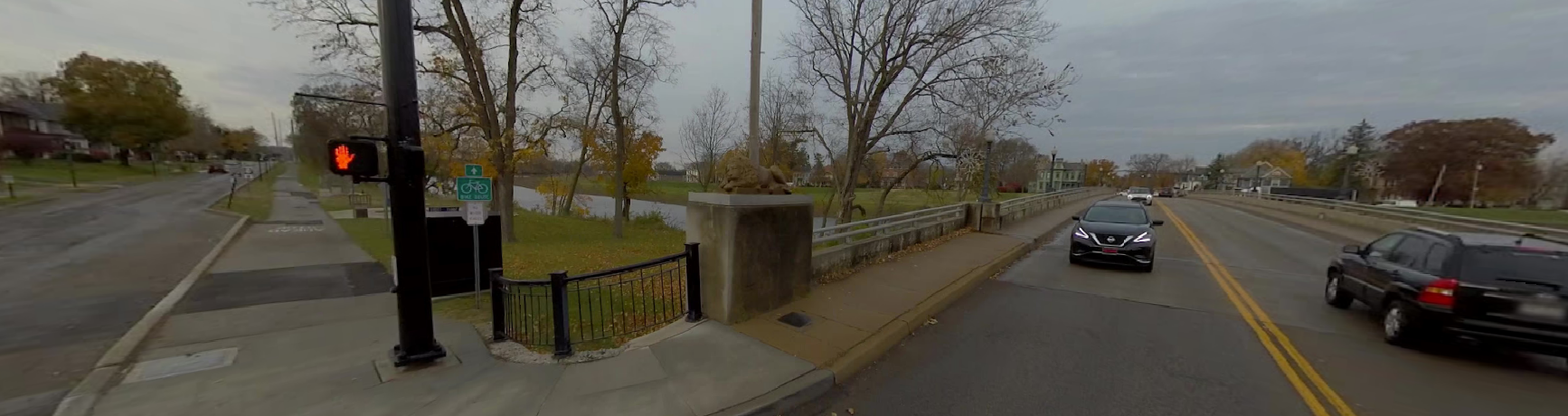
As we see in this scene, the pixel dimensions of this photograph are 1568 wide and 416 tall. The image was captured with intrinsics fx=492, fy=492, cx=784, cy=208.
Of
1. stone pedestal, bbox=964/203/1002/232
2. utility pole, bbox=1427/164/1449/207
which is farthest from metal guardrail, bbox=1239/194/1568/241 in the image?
utility pole, bbox=1427/164/1449/207

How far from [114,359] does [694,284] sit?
17.9ft

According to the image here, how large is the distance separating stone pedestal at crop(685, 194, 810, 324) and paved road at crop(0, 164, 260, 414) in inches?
205

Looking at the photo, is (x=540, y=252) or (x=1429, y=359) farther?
(x=540, y=252)

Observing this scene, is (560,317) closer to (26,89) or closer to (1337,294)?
(1337,294)

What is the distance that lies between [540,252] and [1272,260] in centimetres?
1733

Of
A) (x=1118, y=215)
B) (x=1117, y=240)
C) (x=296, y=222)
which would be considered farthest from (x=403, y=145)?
(x=296, y=222)

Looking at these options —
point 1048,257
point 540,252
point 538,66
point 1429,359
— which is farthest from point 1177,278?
point 538,66

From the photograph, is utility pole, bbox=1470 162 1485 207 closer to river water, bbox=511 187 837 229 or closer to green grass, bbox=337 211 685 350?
river water, bbox=511 187 837 229

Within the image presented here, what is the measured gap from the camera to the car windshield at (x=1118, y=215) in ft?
31.1

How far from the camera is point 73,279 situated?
795cm

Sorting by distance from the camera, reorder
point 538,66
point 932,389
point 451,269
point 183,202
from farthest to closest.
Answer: point 183,202
point 538,66
point 451,269
point 932,389

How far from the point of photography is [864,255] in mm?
8414

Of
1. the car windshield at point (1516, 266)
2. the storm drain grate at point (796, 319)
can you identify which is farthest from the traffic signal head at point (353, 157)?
the car windshield at point (1516, 266)

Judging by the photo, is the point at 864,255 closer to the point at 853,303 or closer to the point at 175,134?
the point at 853,303
